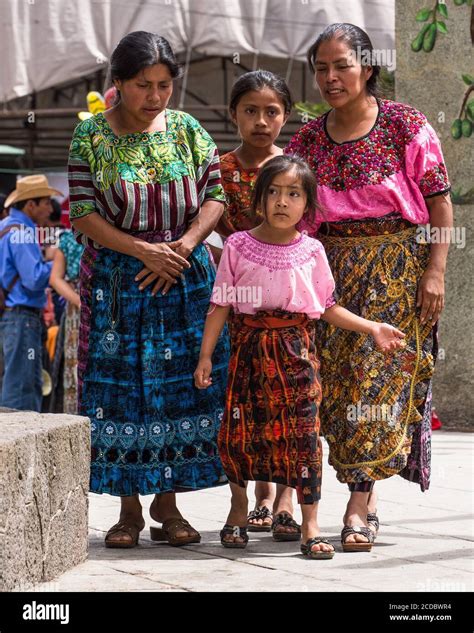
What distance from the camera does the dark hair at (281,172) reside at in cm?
505

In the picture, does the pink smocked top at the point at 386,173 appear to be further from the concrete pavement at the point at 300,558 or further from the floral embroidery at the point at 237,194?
the concrete pavement at the point at 300,558

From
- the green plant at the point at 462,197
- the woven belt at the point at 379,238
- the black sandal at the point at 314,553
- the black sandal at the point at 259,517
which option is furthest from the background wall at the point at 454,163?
the black sandal at the point at 314,553

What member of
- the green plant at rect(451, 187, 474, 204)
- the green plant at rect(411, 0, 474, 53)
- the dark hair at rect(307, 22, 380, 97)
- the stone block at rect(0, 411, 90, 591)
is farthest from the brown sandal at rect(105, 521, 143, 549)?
the green plant at rect(411, 0, 474, 53)

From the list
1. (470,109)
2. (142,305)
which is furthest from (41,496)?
(470,109)

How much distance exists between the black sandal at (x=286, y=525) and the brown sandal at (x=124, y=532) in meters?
0.55

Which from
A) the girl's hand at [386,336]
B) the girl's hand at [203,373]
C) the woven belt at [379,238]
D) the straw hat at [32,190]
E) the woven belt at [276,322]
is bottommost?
the girl's hand at [203,373]

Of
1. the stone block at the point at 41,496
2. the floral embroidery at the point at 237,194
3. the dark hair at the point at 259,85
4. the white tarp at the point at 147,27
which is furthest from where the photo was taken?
the white tarp at the point at 147,27

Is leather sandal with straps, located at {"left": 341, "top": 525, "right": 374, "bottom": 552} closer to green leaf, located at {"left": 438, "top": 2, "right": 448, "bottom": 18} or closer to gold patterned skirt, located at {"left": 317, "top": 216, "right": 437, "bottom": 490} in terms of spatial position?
gold patterned skirt, located at {"left": 317, "top": 216, "right": 437, "bottom": 490}

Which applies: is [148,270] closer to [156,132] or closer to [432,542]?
[156,132]

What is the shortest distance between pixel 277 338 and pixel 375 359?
18.3 inches

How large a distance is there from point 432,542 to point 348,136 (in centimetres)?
164

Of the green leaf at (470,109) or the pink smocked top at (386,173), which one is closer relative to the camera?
the pink smocked top at (386,173)

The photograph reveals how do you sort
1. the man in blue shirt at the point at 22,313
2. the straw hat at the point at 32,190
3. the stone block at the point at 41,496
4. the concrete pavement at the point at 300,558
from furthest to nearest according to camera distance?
1. the straw hat at the point at 32,190
2. the man in blue shirt at the point at 22,313
3. the concrete pavement at the point at 300,558
4. the stone block at the point at 41,496
